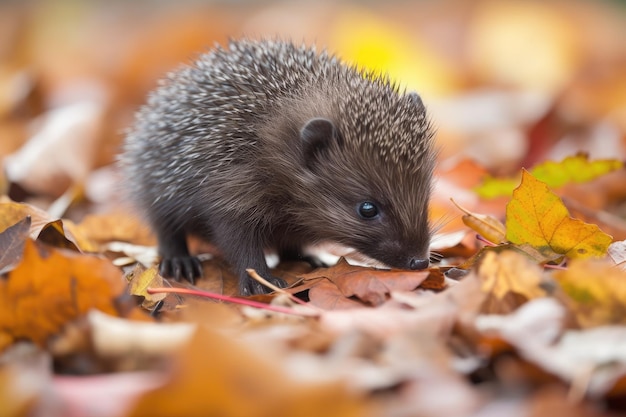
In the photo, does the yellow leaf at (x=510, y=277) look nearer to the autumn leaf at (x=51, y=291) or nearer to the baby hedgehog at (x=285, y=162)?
the baby hedgehog at (x=285, y=162)

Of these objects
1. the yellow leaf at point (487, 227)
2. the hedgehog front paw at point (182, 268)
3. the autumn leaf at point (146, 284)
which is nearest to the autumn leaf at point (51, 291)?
the autumn leaf at point (146, 284)

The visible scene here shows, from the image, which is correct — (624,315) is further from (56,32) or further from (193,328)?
(56,32)

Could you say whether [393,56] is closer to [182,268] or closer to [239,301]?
[182,268]

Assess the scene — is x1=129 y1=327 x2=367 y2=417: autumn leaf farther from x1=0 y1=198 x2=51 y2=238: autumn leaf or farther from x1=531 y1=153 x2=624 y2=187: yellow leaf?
x1=531 y1=153 x2=624 y2=187: yellow leaf

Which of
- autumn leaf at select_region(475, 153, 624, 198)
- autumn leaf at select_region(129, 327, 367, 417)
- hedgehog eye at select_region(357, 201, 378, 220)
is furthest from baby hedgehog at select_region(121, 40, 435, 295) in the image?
autumn leaf at select_region(129, 327, 367, 417)

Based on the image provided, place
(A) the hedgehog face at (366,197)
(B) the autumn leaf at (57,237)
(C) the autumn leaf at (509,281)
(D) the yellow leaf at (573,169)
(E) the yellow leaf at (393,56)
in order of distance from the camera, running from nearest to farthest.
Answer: (C) the autumn leaf at (509,281), (B) the autumn leaf at (57,237), (A) the hedgehog face at (366,197), (D) the yellow leaf at (573,169), (E) the yellow leaf at (393,56)

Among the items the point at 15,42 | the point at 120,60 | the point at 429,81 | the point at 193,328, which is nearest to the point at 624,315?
the point at 193,328
